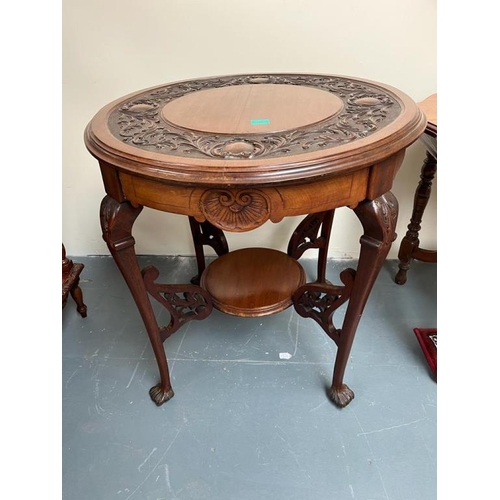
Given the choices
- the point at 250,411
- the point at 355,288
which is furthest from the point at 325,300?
the point at 250,411

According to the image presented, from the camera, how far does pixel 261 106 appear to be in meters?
1.10

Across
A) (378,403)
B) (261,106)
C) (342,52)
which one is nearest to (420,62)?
(342,52)

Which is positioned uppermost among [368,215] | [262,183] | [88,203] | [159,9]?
[159,9]

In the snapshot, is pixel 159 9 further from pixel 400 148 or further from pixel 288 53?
pixel 400 148

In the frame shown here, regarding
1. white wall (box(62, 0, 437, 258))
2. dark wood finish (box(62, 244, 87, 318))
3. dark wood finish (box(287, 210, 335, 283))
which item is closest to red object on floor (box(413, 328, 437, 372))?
dark wood finish (box(287, 210, 335, 283))

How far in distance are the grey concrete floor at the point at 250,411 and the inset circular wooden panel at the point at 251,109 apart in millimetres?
822

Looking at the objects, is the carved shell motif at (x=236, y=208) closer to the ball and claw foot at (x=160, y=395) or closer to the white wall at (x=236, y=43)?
the ball and claw foot at (x=160, y=395)

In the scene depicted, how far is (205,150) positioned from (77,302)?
1.06 metres

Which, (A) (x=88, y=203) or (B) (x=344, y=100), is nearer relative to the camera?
(B) (x=344, y=100)

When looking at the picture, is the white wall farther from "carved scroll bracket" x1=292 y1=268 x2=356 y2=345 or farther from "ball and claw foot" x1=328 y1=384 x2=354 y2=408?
"ball and claw foot" x1=328 y1=384 x2=354 y2=408

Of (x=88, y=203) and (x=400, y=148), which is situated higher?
(x=400, y=148)

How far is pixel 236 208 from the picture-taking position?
0.86 metres

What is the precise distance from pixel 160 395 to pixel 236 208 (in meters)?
0.75

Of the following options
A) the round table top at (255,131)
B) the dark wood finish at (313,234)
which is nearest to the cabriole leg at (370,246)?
the round table top at (255,131)
